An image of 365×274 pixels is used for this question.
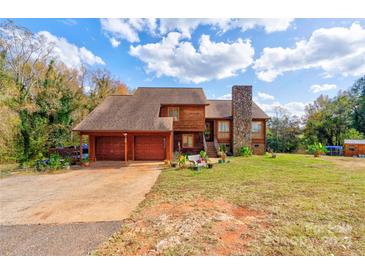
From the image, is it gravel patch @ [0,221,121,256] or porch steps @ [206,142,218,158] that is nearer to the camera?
gravel patch @ [0,221,121,256]

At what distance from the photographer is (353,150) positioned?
16.7m

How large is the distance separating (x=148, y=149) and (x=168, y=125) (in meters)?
2.62

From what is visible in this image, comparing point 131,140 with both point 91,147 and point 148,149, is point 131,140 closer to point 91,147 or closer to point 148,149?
point 148,149

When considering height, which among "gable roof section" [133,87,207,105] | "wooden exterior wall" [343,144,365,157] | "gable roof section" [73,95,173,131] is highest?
"gable roof section" [133,87,207,105]

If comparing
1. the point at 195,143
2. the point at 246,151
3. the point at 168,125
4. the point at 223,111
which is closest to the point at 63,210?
the point at 168,125

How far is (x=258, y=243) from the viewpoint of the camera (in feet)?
9.73

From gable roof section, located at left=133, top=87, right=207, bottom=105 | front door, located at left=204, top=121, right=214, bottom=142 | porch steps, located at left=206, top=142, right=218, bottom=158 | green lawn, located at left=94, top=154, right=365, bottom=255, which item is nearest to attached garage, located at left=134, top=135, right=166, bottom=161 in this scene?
gable roof section, located at left=133, top=87, right=207, bottom=105

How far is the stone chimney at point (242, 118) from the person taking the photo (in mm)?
15734

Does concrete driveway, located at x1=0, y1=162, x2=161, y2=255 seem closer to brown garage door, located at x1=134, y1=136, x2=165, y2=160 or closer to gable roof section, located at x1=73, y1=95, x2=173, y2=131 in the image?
gable roof section, located at x1=73, y1=95, x2=173, y2=131

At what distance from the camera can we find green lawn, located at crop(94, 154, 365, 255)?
9.40ft

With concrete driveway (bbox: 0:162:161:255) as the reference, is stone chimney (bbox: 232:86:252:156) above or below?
above

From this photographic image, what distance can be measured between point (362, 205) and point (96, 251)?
665 centimetres

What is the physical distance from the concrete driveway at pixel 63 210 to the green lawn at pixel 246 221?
0.52m
